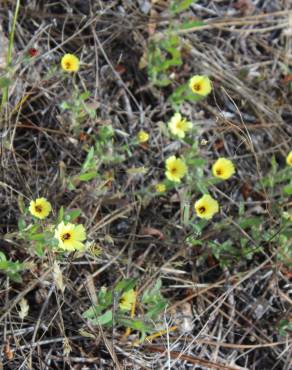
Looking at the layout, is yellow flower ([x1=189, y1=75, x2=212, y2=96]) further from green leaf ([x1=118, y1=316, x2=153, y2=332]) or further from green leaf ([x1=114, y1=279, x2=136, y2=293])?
green leaf ([x1=118, y1=316, x2=153, y2=332])

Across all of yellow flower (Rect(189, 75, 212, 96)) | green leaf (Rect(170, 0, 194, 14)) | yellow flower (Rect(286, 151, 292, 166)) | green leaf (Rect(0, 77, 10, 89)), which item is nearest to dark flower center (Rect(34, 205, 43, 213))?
green leaf (Rect(0, 77, 10, 89))

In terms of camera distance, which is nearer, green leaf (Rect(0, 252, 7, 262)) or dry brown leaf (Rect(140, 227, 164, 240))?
green leaf (Rect(0, 252, 7, 262))

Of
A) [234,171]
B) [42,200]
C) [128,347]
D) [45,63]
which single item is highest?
[45,63]

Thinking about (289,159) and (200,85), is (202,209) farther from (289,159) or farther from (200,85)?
(200,85)

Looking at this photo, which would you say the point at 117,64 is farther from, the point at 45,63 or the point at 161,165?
the point at 161,165

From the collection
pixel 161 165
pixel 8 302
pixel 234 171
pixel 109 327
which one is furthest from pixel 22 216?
pixel 234 171

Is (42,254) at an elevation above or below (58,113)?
below
